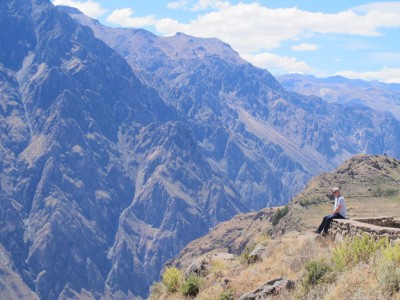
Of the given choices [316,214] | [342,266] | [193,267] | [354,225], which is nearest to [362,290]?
[342,266]

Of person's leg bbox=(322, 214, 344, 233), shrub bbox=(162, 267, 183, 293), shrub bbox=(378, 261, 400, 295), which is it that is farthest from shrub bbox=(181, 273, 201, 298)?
shrub bbox=(378, 261, 400, 295)

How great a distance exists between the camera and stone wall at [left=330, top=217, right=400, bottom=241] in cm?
1968

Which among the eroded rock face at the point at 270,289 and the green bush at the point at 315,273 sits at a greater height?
the green bush at the point at 315,273

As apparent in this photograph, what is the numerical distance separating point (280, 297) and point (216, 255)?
12393 mm

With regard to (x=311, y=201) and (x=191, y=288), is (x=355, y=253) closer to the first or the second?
(x=191, y=288)

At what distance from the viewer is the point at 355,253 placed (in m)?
17.9

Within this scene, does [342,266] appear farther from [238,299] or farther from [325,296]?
[238,299]

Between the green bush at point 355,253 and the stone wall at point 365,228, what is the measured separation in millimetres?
1372

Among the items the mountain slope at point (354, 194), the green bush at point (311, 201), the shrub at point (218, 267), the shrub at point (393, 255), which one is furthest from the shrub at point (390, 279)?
the green bush at point (311, 201)

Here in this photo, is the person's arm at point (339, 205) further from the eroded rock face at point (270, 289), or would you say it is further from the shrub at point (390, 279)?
the shrub at point (390, 279)

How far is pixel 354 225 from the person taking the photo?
22.2 meters

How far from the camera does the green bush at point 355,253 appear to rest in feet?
57.8

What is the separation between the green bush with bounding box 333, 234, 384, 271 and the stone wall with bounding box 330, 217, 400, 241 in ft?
4.50

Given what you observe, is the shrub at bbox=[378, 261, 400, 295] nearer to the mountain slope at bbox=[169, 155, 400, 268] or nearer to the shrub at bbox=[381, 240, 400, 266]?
the shrub at bbox=[381, 240, 400, 266]
